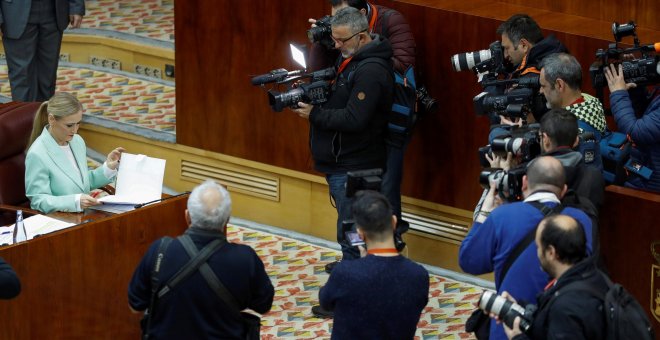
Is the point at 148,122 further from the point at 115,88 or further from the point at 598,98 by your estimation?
the point at 598,98

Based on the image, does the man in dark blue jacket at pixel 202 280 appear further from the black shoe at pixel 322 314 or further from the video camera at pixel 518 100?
the black shoe at pixel 322 314

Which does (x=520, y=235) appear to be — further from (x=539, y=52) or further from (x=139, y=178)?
(x=139, y=178)

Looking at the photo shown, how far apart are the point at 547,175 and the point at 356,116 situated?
5.68ft

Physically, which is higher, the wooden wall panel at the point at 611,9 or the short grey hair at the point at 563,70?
the short grey hair at the point at 563,70

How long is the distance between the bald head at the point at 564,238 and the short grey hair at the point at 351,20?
89.5 inches

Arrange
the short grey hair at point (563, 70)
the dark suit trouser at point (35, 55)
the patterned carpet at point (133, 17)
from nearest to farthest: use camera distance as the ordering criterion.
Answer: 1. the short grey hair at point (563, 70)
2. the dark suit trouser at point (35, 55)
3. the patterned carpet at point (133, 17)

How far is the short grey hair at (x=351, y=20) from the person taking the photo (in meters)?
6.73

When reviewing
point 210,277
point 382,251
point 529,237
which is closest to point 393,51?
point 529,237

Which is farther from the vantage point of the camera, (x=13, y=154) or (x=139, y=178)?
(x=13, y=154)

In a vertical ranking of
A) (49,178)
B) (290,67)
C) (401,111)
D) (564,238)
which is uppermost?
(564,238)

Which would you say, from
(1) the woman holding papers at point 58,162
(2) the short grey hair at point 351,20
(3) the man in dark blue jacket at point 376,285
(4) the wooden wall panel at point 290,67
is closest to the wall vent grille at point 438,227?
(4) the wooden wall panel at point 290,67

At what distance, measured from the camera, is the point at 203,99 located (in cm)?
864

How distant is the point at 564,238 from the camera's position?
4699 millimetres

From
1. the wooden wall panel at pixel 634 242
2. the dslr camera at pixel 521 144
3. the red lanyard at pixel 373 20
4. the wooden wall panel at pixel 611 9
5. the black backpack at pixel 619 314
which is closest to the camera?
the black backpack at pixel 619 314
